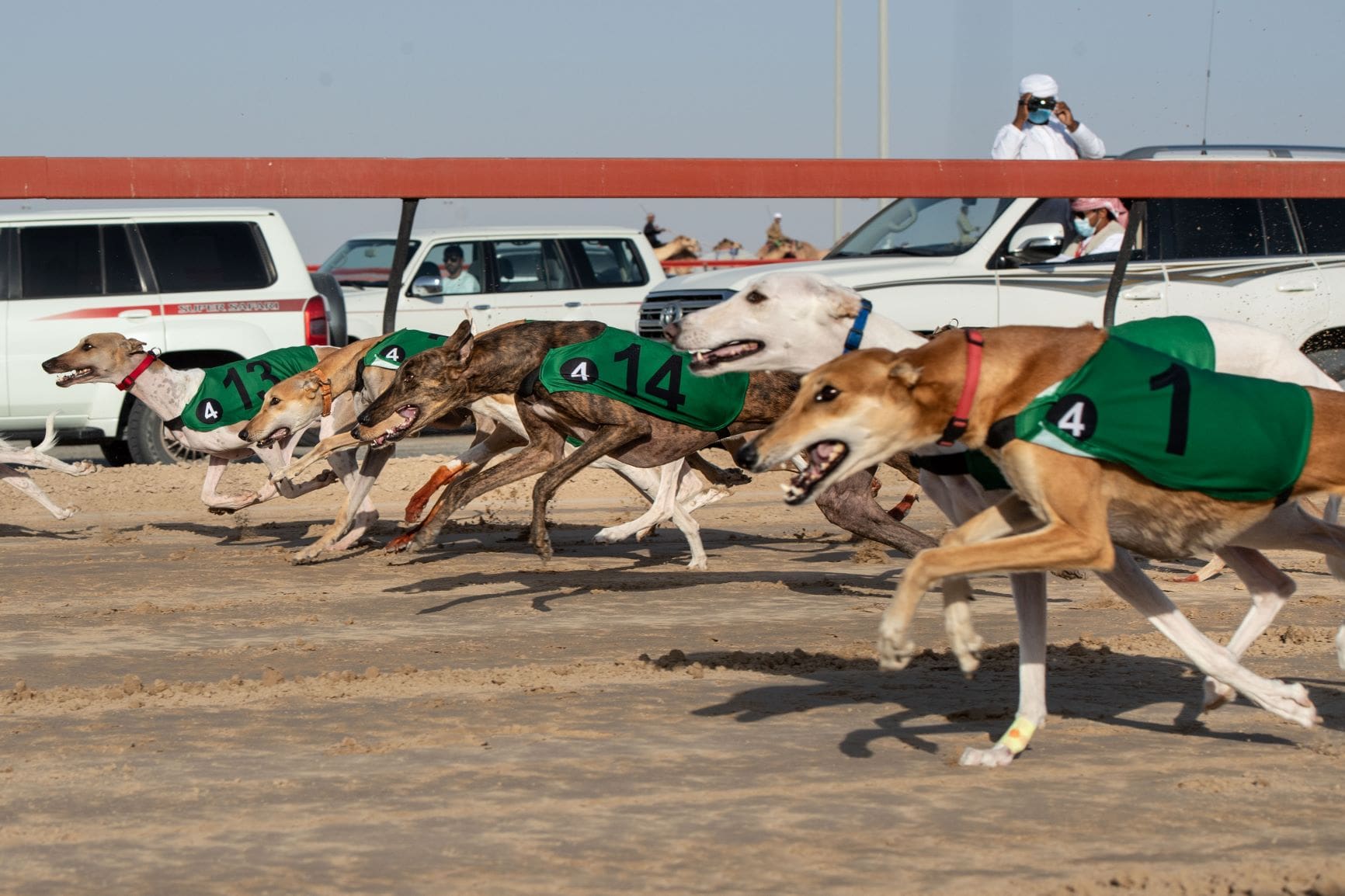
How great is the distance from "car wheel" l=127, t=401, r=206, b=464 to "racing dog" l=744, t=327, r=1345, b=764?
9.38 m

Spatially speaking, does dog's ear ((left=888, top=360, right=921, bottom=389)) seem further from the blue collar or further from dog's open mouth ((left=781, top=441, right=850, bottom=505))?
the blue collar

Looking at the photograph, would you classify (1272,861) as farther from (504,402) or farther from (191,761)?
(504,402)

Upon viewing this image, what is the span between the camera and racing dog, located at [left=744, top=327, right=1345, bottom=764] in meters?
4.44

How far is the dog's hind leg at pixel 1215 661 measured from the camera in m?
4.80

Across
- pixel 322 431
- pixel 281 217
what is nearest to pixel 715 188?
pixel 322 431

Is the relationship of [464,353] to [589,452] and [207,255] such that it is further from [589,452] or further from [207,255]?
[207,255]

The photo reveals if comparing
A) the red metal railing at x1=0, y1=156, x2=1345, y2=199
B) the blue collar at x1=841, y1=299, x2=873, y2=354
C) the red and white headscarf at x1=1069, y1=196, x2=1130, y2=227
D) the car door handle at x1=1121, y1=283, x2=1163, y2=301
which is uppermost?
the red metal railing at x1=0, y1=156, x2=1345, y2=199

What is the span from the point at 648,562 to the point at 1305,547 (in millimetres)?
4465

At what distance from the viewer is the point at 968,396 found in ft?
15.0

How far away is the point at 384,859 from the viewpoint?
3842 mm

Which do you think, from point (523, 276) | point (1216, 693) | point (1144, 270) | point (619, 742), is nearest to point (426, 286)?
point (523, 276)

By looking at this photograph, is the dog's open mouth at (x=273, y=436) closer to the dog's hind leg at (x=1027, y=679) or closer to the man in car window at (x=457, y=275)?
the man in car window at (x=457, y=275)

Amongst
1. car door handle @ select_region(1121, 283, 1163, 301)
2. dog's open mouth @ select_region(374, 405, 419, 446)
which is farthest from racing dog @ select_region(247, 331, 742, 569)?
car door handle @ select_region(1121, 283, 1163, 301)

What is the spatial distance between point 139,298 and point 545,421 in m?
5.79
